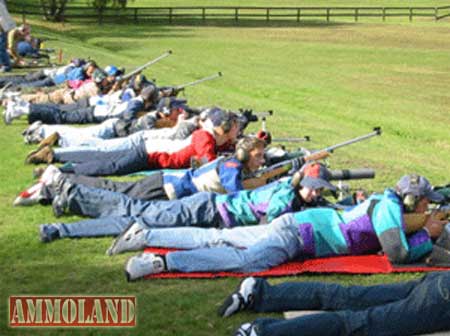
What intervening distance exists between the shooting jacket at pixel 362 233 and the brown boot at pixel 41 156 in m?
5.80

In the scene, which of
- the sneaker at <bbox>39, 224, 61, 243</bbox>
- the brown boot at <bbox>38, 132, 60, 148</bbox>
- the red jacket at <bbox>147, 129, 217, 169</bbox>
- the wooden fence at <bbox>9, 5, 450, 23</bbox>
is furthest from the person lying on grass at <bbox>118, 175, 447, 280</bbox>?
the wooden fence at <bbox>9, 5, 450, 23</bbox>

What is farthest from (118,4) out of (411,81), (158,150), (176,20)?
(158,150)

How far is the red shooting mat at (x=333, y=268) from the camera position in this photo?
8270 mm

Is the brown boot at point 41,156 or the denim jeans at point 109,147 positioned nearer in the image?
the denim jeans at point 109,147

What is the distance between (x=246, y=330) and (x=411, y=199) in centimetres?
272

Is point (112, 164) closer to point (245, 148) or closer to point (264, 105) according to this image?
point (245, 148)

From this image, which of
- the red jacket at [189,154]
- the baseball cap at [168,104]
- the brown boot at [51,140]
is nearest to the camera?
the red jacket at [189,154]

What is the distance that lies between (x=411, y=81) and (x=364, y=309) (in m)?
26.1

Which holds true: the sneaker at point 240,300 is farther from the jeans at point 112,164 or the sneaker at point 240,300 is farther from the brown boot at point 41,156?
the brown boot at point 41,156

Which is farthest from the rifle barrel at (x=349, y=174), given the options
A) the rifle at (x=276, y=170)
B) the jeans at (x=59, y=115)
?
the jeans at (x=59, y=115)

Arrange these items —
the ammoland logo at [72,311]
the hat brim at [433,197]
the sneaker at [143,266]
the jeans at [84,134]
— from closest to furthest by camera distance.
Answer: the ammoland logo at [72,311]
the sneaker at [143,266]
the hat brim at [433,197]
the jeans at [84,134]

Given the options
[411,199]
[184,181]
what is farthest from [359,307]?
[184,181]

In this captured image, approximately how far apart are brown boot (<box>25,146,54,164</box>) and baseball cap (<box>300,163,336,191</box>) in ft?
17.9

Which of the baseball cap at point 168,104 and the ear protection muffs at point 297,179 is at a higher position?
the ear protection muffs at point 297,179
